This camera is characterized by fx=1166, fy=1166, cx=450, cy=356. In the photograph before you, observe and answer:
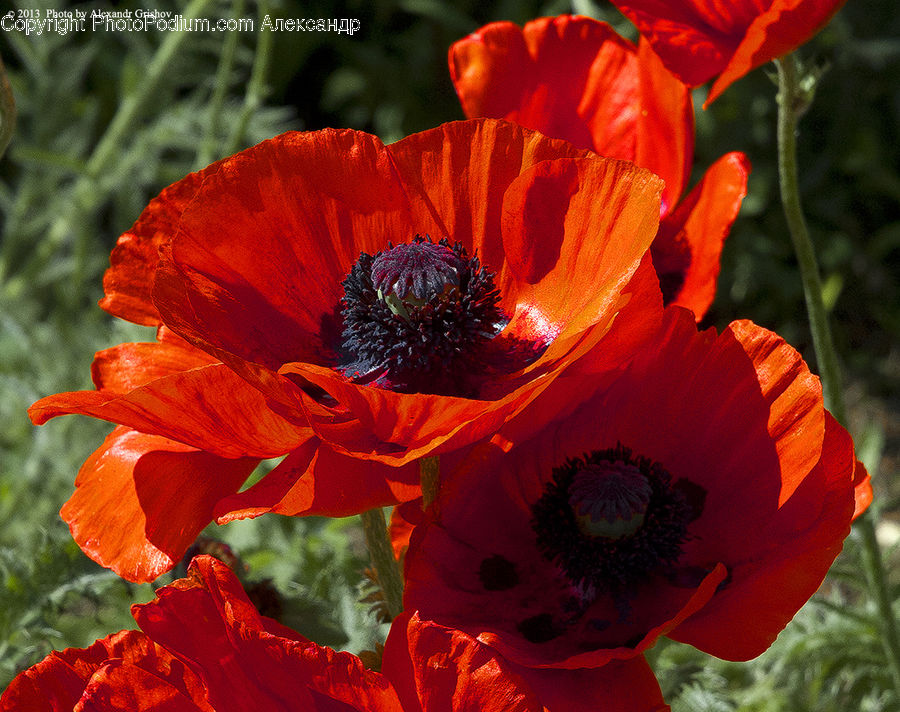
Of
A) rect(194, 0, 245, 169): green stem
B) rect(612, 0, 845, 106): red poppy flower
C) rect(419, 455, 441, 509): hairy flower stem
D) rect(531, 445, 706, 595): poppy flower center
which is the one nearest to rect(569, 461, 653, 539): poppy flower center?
rect(531, 445, 706, 595): poppy flower center

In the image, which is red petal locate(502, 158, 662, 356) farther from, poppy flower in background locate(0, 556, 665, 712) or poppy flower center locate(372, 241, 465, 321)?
poppy flower in background locate(0, 556, 665, 712)

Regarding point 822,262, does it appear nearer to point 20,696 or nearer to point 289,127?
point 289,127

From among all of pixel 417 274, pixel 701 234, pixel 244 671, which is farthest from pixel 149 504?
pixel 701 234

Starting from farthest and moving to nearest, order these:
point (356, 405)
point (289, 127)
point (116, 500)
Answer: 1. point (289, 127)
2. point (116, 500)
3. point (356, 405)

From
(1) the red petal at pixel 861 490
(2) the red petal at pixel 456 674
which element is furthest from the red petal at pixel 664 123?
(2) the red petal at pixel 456 674

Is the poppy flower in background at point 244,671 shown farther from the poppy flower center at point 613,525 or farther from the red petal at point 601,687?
the poppy flower center at point 613,525

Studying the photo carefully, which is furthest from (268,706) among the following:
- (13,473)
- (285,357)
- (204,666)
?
(13,473)

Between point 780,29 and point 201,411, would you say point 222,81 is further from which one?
point 201,411
